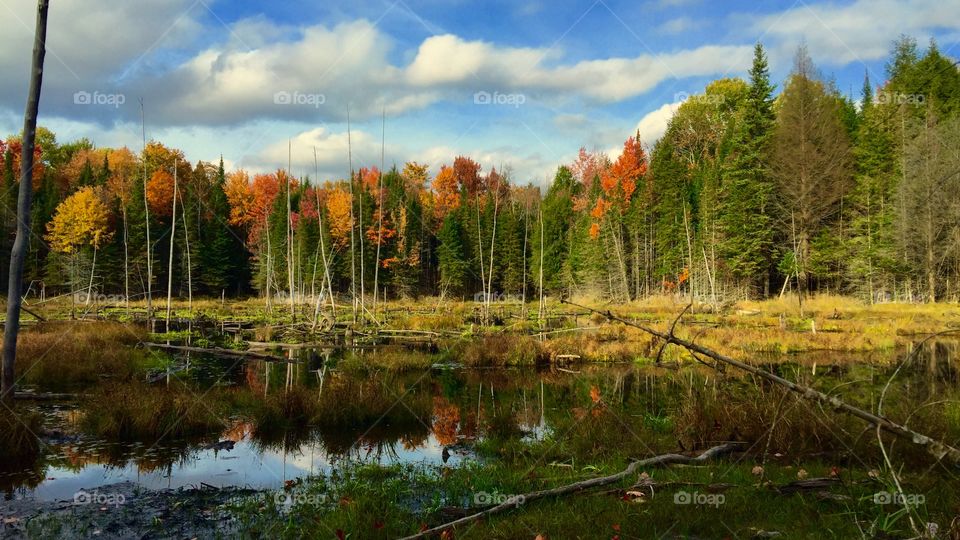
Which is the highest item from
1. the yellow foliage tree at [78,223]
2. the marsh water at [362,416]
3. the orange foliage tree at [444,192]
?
the orange foliage tree at [444,192]

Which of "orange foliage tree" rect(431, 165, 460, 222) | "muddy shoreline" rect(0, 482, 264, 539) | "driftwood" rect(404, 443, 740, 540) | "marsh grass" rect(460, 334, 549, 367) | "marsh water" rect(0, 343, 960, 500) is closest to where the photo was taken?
"driftwood" rect(404, 443, 740, 540)

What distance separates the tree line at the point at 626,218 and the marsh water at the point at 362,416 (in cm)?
1130

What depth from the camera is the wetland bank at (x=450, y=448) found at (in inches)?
208

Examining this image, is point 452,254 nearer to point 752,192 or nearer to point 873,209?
point 752,192

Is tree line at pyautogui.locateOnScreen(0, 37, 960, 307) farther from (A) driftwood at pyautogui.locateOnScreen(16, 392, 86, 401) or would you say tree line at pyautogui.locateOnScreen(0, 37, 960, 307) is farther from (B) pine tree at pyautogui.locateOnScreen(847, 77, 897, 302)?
(A) driftwood at pyautogui.locateOnScreen(16, 392, 86, 401)

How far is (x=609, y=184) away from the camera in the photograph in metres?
57.4

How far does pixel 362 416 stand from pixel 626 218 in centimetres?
4697

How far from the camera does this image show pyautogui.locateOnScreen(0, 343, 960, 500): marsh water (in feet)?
26.3

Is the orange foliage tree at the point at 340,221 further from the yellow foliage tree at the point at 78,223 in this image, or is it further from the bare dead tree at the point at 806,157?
the bare dead tree at the point at 806,157

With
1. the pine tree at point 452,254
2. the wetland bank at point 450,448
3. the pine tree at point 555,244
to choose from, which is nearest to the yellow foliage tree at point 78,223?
the pine tree at point 452,254

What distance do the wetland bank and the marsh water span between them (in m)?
0.06

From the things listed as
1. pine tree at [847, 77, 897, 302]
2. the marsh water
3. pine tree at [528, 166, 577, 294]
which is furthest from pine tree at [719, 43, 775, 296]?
the marsh water

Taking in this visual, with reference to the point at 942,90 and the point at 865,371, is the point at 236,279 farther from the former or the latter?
the point at 942,90

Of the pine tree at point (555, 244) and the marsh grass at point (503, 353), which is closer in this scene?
the marsh grass at point (503, 353)
